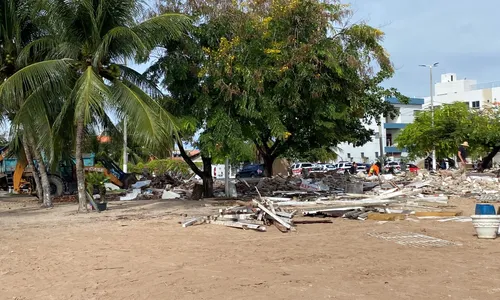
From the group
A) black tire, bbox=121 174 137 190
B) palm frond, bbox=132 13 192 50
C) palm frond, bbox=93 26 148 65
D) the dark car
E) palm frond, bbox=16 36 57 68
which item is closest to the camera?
palm frond, bbox=93 26 148 65

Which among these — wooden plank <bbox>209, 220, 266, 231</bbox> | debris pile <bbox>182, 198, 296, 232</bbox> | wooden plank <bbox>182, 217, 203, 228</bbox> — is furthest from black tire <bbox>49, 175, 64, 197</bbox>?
wooden plank <bbox>209, 220, 266, 231</bbox>

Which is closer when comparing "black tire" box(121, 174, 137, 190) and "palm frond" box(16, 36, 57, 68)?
"palm frond" box(16, 36, 57, 68)

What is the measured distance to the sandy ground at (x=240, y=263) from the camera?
24.1 feet

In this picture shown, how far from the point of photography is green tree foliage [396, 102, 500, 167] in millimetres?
38500

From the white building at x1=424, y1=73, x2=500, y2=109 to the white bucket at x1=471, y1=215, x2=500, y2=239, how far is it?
2296 inches

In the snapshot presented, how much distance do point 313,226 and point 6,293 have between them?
8024 millimetres

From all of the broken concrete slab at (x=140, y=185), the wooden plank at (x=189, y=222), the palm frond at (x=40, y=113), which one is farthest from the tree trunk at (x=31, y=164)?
the wooden plank at (x=189, y=222)

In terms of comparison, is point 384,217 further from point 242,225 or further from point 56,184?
point 56,184

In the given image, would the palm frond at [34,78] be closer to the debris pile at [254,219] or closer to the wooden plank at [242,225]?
the debris pile at [254,219]

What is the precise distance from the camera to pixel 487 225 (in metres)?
A: 11.2

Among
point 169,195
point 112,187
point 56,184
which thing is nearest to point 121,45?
point 169,195

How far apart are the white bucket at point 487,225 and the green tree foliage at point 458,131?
28648 mm

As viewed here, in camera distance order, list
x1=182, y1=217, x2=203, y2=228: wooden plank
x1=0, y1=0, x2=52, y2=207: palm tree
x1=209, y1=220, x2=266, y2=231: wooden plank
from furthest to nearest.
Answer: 1. x1=0, y1=0, x2=52, y2=207: palm tree
2. x1=182, y1=217, x2=203, y2=228: wooden plank
3. x1=209, y1=220, x2=266, y2=231: wooden plank

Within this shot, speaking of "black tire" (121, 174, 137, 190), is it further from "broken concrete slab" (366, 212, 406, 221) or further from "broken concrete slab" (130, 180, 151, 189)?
"broken concrete slab" (366, 212, 406, 221)
